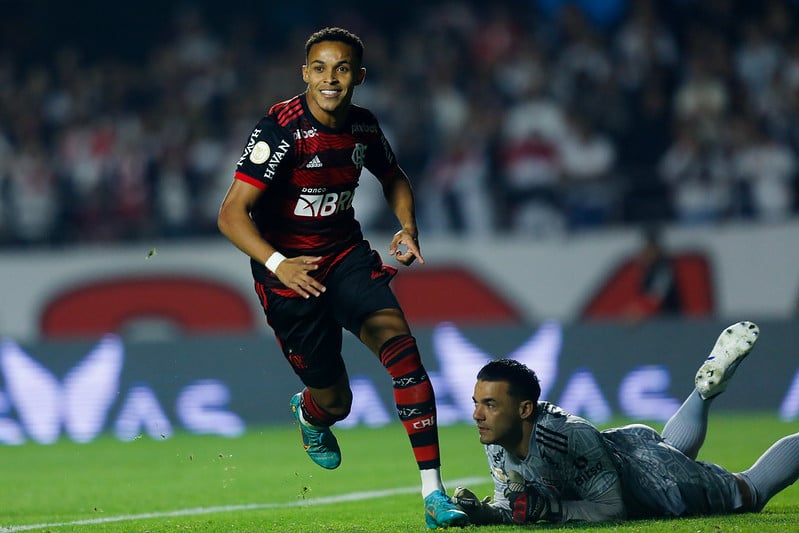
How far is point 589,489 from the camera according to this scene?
6.25 metres

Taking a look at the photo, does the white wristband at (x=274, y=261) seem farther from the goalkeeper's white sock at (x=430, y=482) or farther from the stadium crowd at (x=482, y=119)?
the stadium crowd at (x=482, y=119)

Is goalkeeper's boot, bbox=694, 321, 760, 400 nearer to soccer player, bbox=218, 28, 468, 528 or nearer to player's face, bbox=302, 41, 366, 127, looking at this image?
soccer player, bbox=218, 28, 468, 528

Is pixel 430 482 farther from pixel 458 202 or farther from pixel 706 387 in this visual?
pixel 458 202

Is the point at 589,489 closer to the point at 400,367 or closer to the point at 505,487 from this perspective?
the point at 505,487

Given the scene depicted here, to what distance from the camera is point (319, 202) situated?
22.2 feet

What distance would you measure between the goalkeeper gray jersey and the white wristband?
54.9 inches

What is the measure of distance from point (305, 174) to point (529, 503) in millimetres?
1993

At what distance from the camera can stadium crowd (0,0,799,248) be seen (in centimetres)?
1523

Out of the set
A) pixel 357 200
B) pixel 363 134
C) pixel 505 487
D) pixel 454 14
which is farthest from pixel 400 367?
pixel 454 14

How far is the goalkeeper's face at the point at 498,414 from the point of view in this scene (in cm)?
620

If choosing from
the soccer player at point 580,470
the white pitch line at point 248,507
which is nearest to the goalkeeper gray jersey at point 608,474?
the soccer player at point 580,470

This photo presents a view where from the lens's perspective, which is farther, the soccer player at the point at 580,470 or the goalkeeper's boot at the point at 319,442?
the goalkeeper's boot at the point at 319,442

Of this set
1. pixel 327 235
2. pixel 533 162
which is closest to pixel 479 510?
pixel 327 235

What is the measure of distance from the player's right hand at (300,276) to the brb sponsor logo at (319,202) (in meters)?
0.55
